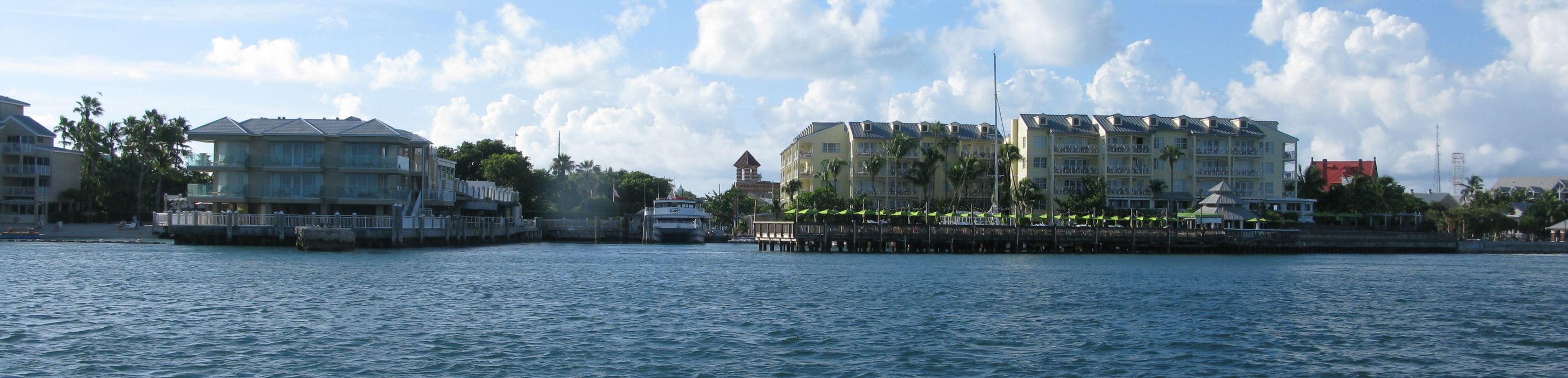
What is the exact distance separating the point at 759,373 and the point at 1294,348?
39.0ft

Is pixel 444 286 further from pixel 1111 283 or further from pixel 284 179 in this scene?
pixel 284 179

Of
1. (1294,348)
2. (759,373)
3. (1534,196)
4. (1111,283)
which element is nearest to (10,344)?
(759,373)

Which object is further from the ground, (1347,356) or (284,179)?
(284,179)

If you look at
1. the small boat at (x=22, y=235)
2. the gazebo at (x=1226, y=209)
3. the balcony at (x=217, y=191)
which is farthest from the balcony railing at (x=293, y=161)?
the gazebo at (x=1226, y=209)

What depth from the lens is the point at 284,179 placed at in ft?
227

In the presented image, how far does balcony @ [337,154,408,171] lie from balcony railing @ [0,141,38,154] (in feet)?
116

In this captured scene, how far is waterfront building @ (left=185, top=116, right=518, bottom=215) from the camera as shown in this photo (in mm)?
68250

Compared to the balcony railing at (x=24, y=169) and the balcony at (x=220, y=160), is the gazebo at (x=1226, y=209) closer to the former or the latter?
the balcony at (x=220, y=160)

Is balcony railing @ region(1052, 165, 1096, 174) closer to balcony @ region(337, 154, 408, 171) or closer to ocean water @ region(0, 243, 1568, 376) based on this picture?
ocean water @ region(0, 243, 1568, 376)

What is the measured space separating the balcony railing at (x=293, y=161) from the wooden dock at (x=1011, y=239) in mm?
27763

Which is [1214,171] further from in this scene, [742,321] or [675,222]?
[742,321]

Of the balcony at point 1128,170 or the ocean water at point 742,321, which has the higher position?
the balcony at point 1128,170

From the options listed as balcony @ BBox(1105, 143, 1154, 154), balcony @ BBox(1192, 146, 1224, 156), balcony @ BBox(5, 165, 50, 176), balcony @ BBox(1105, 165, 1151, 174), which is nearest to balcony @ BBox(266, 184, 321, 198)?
balcony @ BBox(5, 165, 50, 176)

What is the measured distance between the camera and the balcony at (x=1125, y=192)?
334ft
